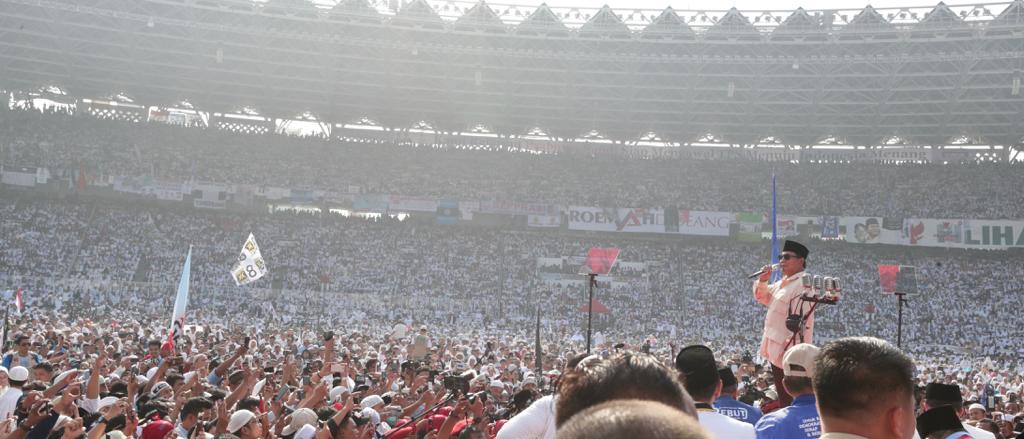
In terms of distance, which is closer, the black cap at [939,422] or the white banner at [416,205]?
the black cap at [939,422]

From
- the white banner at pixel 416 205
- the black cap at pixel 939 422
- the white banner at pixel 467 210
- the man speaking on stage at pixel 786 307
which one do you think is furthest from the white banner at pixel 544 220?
the black cap at pixel 939 422

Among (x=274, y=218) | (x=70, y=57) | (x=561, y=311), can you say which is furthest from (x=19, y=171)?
(x=561, y=311)

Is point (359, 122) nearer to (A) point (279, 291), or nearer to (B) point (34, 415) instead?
(A) point (279, 291)

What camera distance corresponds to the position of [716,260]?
45.4 m

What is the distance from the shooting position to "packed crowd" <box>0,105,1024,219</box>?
46156mm

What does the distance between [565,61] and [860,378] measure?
4191 centimetres

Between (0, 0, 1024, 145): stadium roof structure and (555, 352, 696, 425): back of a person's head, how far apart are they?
133ft

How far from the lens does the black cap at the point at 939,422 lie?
5012 mm

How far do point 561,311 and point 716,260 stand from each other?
9.55 m

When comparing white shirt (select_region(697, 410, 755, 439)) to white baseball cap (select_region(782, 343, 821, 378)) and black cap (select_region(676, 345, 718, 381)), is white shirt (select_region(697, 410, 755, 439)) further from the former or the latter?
white baseball cap (select_region(782, 343, 821, 378))

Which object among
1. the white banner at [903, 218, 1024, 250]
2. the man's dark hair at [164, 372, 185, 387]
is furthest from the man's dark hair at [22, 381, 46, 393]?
the white banner at [903, 218, 1024, 250]

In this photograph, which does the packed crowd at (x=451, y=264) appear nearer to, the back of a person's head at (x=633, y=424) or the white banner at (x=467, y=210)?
the white banner at (x=467, y=210)

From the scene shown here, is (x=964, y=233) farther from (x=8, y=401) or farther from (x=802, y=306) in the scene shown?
(x=8, y=401)

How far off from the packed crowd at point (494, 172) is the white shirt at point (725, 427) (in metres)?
43.6
